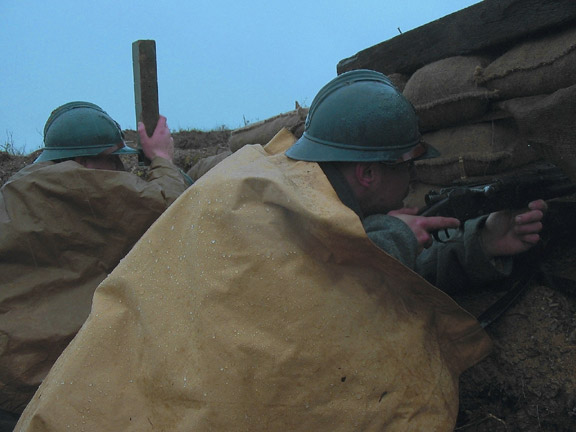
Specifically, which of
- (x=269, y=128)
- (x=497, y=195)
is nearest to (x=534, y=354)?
(x=497, y=195)

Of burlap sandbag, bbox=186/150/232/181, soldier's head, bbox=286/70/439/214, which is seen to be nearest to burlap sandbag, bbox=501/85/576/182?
soldier's head, bbox=286/70/439/214

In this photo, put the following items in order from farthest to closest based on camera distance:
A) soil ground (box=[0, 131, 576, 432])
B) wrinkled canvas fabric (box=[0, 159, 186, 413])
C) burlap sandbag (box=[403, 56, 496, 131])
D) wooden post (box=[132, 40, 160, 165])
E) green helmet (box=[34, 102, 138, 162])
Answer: wooden post (box=[132, 40, 160, 165]), green helmet (box=[34, 102, 138, 162]), wrinkled canvas fabric (box=[0, 159, 186, 413]), burlap sandbag (box=[403, 56, 496, 131]), soil ground (box=[0, 131, 576, 432])

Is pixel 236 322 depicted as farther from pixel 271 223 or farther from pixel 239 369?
pixel 271 223

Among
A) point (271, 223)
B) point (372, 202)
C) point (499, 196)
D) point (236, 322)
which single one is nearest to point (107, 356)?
point (236, 322)

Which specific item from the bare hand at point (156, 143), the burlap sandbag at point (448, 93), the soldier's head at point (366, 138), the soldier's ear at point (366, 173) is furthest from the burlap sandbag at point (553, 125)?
the bare hand at point (156, 143)

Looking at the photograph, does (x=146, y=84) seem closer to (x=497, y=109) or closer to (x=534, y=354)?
(x=497, y=109)

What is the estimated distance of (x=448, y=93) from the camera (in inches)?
102

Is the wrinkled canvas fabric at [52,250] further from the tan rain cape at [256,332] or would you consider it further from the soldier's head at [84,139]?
the tan rain cape at [256,332]

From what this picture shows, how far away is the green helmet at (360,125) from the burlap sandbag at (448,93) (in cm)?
65

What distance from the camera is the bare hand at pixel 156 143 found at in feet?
10.7

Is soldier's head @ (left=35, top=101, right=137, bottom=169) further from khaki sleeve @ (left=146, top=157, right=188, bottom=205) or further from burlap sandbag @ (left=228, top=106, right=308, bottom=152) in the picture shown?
burlap sandbag @ (left=228, top=106, right=308, bottom=152)

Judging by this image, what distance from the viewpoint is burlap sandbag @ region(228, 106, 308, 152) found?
3735mm

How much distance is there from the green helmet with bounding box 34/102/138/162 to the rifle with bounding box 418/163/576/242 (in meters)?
1.83

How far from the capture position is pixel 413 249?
1.79 metres
